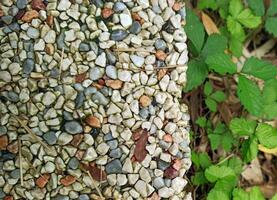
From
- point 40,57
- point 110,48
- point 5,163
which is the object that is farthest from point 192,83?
point 5,163

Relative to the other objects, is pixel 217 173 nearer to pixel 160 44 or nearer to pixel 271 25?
pixel 160 44

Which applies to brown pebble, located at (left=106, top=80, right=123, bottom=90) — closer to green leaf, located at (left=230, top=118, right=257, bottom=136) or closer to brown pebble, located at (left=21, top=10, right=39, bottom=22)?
brown pebble, located at (left=21, top=10, right=39, bottom=22)

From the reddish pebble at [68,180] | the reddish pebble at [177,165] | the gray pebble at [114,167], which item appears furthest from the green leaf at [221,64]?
the reddish pebble at [68,180]

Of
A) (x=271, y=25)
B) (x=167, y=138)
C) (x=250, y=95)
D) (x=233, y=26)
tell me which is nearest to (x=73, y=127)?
(x=167, y=138)

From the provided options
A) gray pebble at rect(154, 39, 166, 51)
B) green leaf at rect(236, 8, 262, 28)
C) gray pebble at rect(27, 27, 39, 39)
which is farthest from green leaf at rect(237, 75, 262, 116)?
gray pebble at rect(27, 27, 39, 39)

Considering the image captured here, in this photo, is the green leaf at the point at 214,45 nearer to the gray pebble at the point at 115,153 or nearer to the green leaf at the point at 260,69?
the green leaf at the point at 260,69
